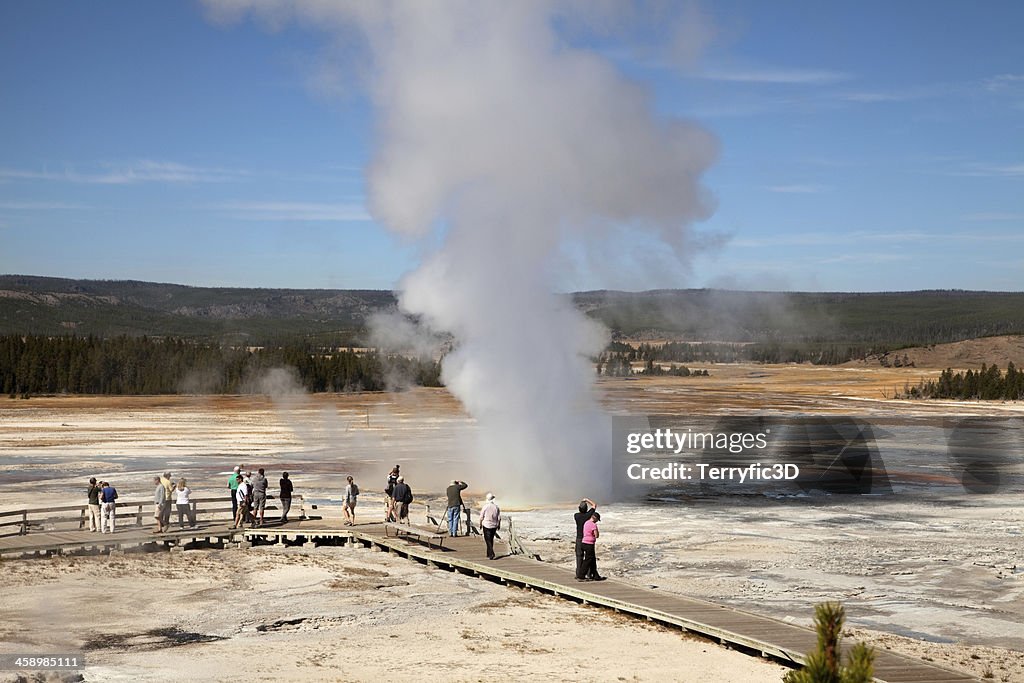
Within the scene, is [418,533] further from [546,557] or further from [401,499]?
[546,557]

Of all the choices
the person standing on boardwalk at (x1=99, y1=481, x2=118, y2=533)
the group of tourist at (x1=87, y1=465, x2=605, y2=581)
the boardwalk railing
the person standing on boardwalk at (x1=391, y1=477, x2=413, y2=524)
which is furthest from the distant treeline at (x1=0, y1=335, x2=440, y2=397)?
the person standing on boardwalk at (x1=99, y1=481, x2=118, y2=533)

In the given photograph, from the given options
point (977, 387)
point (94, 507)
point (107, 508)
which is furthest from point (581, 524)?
point (977, 387)

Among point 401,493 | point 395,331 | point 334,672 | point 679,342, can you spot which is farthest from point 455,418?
point 679,342

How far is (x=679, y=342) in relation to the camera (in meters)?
164

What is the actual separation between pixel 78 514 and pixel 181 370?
73.5 m

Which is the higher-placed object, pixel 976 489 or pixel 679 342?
pixel 679 342

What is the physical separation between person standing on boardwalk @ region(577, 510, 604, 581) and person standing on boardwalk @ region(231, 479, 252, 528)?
7647 mm

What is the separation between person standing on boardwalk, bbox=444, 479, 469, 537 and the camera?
870 inches

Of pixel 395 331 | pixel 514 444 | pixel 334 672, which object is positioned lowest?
pixel 334 672

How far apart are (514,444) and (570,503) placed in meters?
2.04

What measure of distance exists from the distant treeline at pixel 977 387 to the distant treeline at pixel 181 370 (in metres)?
35.7

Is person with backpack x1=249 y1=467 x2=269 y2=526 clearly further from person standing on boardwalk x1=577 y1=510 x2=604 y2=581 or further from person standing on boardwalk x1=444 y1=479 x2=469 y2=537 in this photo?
person standing on boardwalk x1=577 y1=510 x2=604 y2=581

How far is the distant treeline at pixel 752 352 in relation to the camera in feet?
464

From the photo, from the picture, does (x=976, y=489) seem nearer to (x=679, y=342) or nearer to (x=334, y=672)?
(x=334, y=672)
